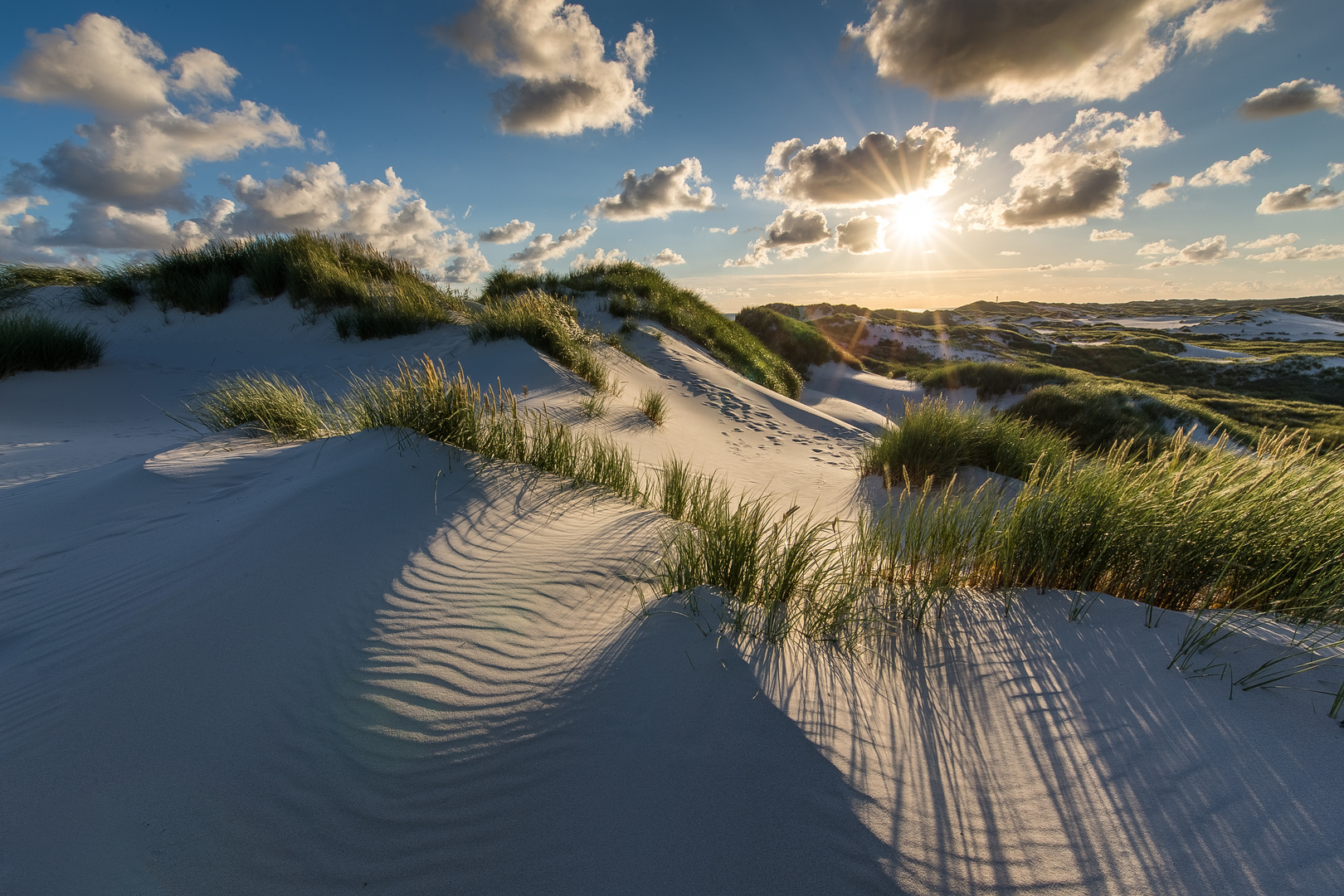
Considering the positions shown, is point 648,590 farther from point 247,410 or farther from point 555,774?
point 247,410

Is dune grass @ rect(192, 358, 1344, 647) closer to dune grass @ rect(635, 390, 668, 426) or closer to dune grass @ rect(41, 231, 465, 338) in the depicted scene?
dune grass @ rect(635, 390, 668, 426)

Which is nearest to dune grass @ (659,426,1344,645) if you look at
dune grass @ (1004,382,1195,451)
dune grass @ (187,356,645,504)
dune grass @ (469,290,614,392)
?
dune grass @ (187,356,645,504)

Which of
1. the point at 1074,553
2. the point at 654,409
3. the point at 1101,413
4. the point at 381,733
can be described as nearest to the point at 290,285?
the point at 654,409

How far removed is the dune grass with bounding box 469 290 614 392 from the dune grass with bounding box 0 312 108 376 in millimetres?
5383

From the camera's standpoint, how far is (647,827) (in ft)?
4.46

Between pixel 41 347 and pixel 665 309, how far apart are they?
430 inches

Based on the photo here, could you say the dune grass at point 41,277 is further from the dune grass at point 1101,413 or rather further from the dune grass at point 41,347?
the dune grass at point 1101,413

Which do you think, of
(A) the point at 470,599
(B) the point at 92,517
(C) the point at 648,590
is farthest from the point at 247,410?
(C) the point at 648,590

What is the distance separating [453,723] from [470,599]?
26.2 inches

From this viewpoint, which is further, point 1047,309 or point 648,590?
point 1047,309

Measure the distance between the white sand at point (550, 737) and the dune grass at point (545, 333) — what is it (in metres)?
4.82

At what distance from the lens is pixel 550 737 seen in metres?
1.62

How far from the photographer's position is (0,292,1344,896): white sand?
50.8 inches

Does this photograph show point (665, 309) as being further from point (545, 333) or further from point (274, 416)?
point (274, 416)
